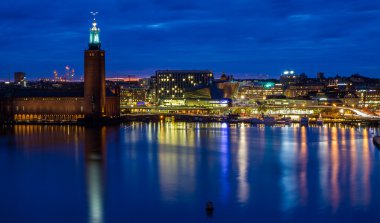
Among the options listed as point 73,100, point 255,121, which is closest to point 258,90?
point 255,121

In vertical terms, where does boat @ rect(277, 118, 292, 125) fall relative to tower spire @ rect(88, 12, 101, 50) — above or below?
below

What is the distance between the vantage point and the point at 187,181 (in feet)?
52.6

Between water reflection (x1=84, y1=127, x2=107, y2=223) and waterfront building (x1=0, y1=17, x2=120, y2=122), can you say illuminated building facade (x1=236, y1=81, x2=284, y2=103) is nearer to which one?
waterfront building (x1=0, y1=17, x2=120, y2=122)

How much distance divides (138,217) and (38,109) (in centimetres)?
3223

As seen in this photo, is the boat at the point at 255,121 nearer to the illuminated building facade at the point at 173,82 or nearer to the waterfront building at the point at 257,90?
the waterfront building at the point at 257,90

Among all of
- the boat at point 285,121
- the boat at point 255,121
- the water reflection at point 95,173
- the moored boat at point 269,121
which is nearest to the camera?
the water reflection at point 95,173

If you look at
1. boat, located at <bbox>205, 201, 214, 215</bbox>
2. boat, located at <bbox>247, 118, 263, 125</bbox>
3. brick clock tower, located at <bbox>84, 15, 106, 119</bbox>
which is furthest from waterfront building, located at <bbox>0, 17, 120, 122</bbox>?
boat, located at <bbox>205, 201, 214, 215</bbox>

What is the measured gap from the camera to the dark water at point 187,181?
41.6 feet

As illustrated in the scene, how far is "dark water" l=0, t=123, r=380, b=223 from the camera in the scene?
41.6ft

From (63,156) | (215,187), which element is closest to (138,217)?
(215,187)

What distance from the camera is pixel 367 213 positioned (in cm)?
1266

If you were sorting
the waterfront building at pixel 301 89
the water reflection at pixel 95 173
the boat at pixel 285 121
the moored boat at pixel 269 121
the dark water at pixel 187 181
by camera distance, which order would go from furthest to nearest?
the waterfront building at pixel 301 89 → the boat at pixel 285 121 → the moored boat at pixel 269 121 → the water reflection at pixel 95 173 → the dark water at pixel 187 181

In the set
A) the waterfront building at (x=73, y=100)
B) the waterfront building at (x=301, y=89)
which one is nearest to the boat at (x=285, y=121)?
the waterfront building at (x=73, y=100)

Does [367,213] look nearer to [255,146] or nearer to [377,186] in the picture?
[377,186]
